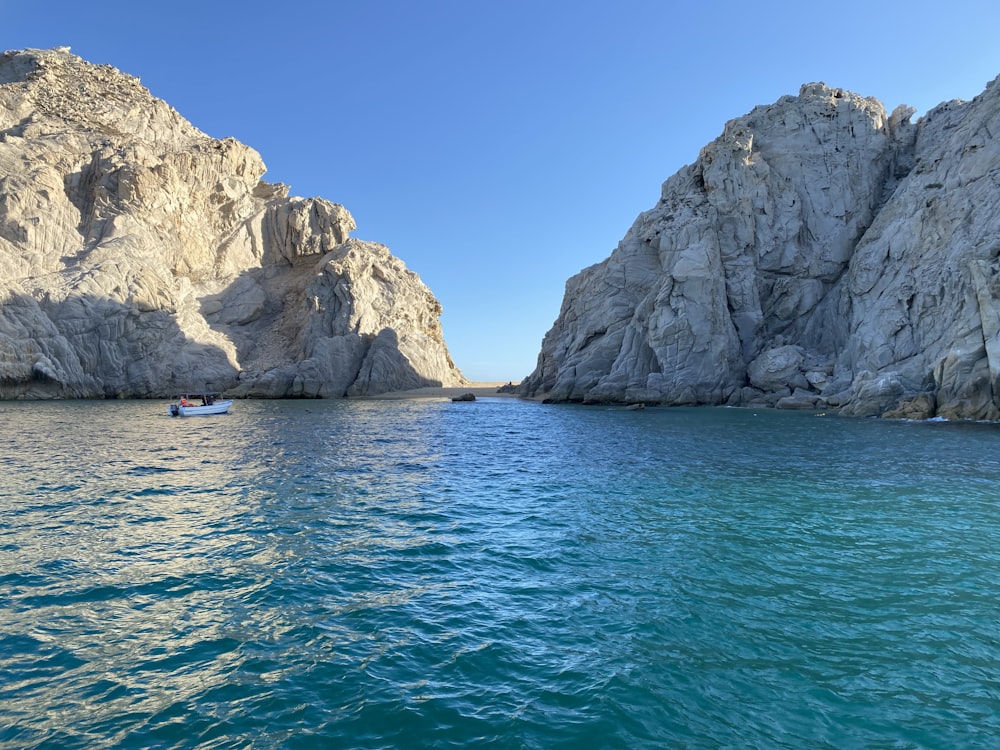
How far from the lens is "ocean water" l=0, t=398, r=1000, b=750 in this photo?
6316 mm

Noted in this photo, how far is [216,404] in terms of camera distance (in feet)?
164

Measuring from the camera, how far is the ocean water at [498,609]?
6.32m

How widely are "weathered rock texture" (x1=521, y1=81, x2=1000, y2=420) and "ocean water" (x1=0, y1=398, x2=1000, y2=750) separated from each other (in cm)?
3694

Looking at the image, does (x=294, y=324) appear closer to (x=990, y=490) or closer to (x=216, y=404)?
(x=216, y=404)

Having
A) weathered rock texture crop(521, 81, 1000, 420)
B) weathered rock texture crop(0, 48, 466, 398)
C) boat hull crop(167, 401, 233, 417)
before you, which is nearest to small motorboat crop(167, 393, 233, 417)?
boat hull crop(167, 401, 233, 417)

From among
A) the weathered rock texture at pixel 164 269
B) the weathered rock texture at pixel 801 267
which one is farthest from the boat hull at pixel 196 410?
the weathered rock texture at pixel 801 267

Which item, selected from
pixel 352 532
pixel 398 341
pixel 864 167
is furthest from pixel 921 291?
pixel 398 341

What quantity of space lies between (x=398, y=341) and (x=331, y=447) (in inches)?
2237

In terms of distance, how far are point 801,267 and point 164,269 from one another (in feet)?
281

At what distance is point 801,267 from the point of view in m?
69.9

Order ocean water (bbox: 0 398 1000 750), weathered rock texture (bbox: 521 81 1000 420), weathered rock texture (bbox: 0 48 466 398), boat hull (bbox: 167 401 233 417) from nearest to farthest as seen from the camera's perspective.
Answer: ocean water (bbox: 0 398 1000 750)
boat hull (bbox: 167 401 233 417)
weathered rock texture (bbox: 521 81 1000 420)
weathered rock texture (bbox: 0 48 466 398)

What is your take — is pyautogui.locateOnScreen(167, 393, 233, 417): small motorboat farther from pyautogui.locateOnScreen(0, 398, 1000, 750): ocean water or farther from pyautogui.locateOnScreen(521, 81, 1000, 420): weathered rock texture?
pyautogui.locateOnScreen(521, 81, 1000, 420): weathered rock texture

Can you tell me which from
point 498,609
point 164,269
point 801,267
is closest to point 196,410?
point 164,269

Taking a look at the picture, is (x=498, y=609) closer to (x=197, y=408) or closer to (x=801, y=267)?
(x=197, y=408)
